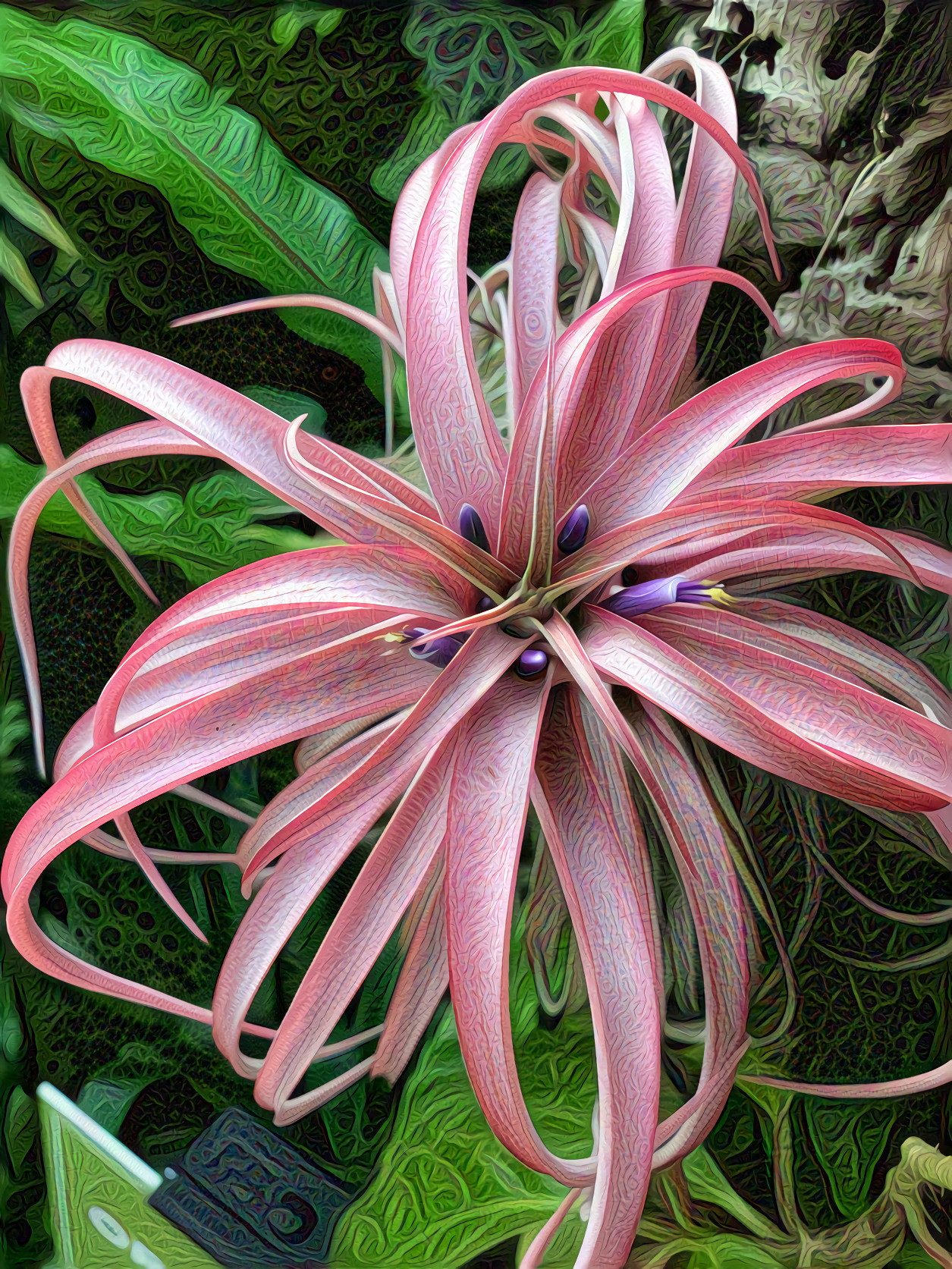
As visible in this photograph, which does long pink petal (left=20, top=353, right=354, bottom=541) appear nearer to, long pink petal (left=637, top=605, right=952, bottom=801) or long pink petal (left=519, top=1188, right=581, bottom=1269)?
long pink petal (left=637, top=605, right=952, bottom=801)

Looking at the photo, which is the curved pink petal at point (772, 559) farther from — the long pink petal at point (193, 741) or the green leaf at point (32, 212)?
the green leaf at point (32, 212)

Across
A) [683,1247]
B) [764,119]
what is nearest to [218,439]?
[764,119]

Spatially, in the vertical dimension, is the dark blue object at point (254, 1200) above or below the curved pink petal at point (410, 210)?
below

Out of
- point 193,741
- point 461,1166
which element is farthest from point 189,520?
point 461,1166

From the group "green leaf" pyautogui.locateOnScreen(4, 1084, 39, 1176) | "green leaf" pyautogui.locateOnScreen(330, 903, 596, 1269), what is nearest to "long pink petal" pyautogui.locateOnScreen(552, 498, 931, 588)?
"green leaf" pyautogui.locateOnScreen(330, 903, 596, 1269)

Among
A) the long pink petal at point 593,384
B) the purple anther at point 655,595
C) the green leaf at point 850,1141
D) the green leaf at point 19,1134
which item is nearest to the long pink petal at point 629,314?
the long pink petal at point 593,384

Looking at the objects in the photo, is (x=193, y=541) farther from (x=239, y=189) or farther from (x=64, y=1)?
(x=64, y=1)

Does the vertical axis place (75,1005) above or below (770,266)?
below
